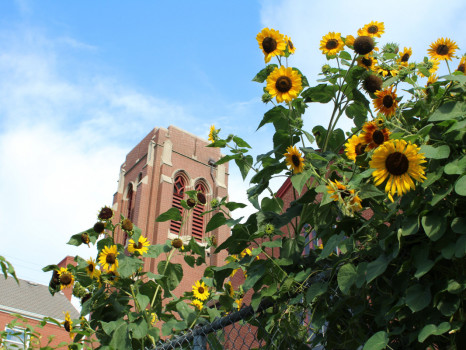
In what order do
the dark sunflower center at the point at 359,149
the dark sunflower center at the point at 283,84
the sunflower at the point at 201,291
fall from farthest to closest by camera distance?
1. the sunflower at the point at 201,291
2. the dark sunflower center at the point at 283,84
3. the dark sunflower center at the point at 359,149

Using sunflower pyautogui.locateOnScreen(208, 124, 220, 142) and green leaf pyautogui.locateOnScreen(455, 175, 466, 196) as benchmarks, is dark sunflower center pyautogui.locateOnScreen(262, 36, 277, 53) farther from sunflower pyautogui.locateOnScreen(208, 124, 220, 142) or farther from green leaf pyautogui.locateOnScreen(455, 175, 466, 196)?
green leaf pyautogui.locateOnScreen(455, 175, 466, 196)

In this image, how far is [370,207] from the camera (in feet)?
5.92

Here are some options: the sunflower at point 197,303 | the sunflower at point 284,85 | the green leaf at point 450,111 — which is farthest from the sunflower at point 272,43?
the sunflower at point 197,303

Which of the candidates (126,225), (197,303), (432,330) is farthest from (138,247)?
(432,330)

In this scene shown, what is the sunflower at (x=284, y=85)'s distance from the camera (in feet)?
7.26

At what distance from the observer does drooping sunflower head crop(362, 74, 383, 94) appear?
2.24 metres

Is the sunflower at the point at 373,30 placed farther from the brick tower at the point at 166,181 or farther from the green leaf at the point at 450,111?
the brick tower at the point at 166,181

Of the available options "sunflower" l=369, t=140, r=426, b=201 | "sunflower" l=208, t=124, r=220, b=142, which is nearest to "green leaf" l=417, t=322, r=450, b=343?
"sunflower" l=369, t=140, r=426, b=201

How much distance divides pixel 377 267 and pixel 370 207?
13.9 inches

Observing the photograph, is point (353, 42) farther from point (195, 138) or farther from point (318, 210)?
point (195, 138)

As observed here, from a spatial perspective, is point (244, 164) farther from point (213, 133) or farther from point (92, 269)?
point (92, 269)

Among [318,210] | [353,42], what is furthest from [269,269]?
[353,42]

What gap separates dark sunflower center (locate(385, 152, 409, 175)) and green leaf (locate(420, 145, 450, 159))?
6 centimetres

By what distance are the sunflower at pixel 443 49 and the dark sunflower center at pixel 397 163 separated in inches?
43.2
